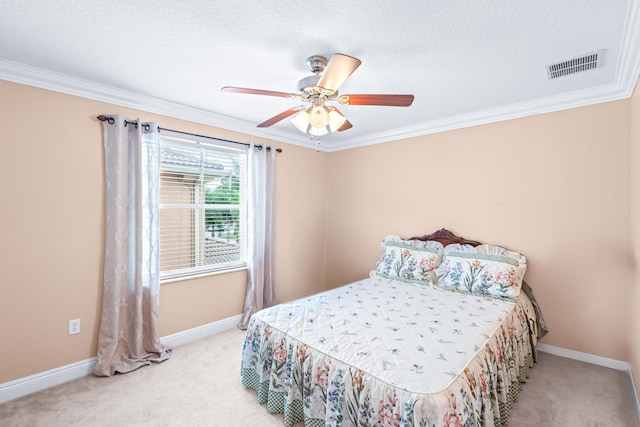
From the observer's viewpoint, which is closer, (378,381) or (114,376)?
(378,381)

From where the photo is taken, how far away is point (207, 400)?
2129mm

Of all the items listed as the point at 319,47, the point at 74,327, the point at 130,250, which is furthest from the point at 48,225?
the point at 319,47

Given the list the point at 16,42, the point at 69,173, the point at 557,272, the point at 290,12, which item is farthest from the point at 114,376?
the point at 557,272

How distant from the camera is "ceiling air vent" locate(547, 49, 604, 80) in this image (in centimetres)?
196

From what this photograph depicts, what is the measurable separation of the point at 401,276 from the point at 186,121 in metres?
2.77

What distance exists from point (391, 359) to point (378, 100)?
152cm

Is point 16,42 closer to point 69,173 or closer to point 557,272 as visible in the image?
point 69,173

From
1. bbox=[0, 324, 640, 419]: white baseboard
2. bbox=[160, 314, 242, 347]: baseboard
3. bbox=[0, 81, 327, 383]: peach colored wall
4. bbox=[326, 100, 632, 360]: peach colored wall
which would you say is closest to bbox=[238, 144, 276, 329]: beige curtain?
bbox=[160, 314, 242, 347]: baseboard

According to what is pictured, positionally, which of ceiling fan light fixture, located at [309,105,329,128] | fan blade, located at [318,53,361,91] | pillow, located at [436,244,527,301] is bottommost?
pillow, located at [436,244,527,301]

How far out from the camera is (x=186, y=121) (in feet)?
10.0

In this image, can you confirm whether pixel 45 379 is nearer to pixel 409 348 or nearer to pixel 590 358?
pixel 409 348

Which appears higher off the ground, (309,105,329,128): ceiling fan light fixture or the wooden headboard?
(309,105,329,128): ceiling fan light fixture

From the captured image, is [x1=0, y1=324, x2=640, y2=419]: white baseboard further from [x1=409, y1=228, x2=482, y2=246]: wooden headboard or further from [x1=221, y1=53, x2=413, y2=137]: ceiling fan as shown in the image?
[x1=221, y1=53, x2=413, y2=137]: ceiling fan

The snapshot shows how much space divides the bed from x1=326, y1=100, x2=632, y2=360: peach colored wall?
0.78 feet
